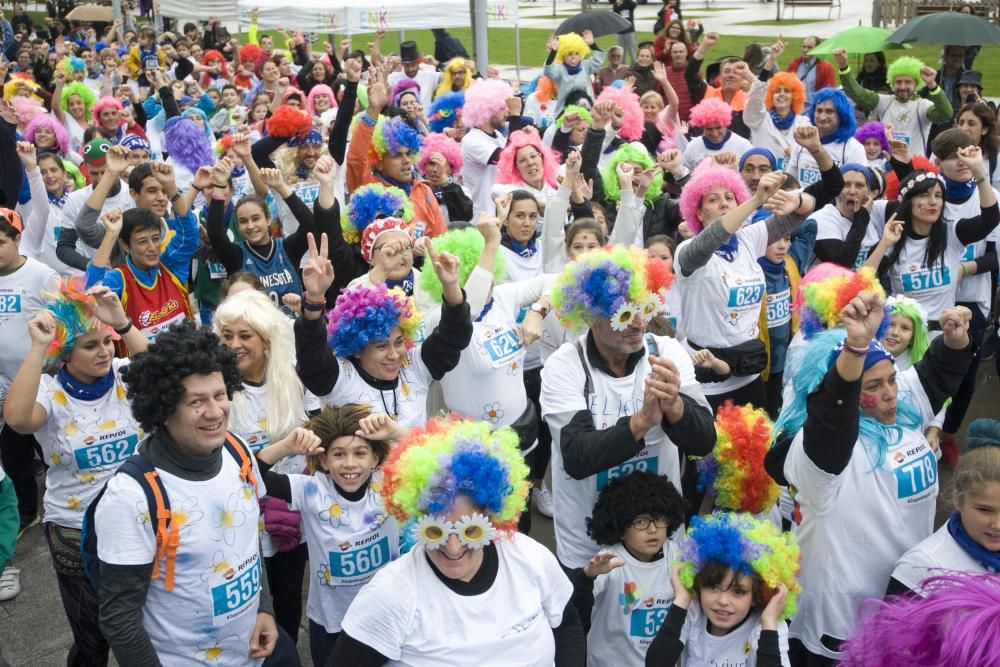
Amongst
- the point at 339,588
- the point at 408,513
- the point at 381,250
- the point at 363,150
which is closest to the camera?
the point at 408,513

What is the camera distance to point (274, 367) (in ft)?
14.4

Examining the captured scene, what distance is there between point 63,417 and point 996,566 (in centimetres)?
355

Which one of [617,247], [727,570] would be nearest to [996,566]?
[727,570]

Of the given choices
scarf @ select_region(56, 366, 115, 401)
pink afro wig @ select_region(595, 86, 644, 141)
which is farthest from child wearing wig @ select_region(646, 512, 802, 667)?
pink afro wig @ select_region(595, 86, 644, 141)

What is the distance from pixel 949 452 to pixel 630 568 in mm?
3610

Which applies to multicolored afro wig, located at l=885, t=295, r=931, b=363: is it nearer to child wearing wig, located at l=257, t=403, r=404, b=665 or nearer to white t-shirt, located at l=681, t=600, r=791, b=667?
white t-shirt, located at l=681, t=600, r=791, b=667

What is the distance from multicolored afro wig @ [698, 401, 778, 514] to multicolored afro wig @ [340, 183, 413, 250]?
2795 millimetres

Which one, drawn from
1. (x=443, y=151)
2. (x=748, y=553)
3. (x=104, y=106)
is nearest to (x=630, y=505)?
(x=748, y=553)

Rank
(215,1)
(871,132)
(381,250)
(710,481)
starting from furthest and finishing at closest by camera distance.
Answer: (215,1)
(871,132)
(381,250)
(710,481)

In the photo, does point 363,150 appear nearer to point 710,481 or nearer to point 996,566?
point 710,481

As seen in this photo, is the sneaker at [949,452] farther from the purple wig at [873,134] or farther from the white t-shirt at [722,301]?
the purple wig at [873,134]

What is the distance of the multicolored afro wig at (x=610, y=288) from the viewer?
380 centimetres

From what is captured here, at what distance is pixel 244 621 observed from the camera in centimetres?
332

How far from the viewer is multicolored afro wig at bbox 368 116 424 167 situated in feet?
23.5
